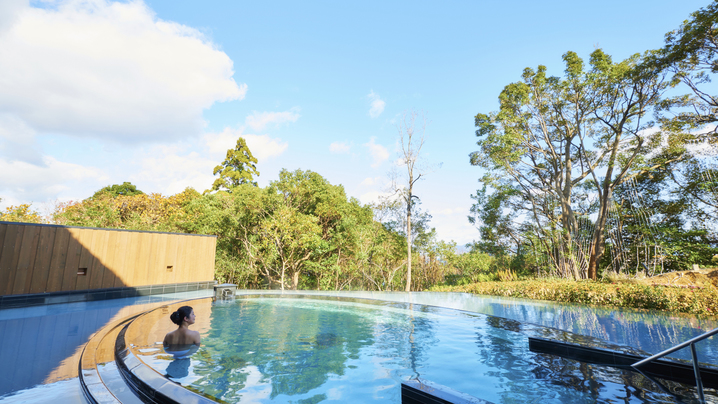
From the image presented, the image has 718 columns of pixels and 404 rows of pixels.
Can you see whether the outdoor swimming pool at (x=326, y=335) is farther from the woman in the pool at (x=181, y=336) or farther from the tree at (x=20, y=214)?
the tree at (x=20, y=214)

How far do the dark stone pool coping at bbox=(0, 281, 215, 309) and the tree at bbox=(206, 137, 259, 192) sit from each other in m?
13.5

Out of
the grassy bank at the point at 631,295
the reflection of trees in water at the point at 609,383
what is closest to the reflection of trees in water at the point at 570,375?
the reflection of trees in water at the point at 609,383

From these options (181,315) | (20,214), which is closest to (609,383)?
(181,315)

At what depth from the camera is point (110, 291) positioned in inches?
296

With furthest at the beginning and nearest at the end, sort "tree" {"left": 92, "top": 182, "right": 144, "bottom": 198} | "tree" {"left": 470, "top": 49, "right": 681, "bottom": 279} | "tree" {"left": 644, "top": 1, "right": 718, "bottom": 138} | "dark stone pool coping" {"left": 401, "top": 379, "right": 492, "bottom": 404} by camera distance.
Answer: "tree" {"left": 92, "top": 182, "right": 144, "bottom": 198} → "tree" {"left": 470, "top": 49, "right": 681, "bottom": 279} → "tree" {"left": 644, "top": 1, "right": 718, "bottom": 138} → "dark stone pool coping" {"left": 401, "top": 379, "right": 492, "bottom": 404}

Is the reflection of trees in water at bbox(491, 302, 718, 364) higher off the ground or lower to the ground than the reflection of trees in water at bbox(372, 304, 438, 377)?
higher

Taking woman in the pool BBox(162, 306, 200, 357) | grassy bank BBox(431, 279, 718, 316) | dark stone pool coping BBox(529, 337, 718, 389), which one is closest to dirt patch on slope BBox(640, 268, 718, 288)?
grassy bank BBox(431, 279, 718, 316)

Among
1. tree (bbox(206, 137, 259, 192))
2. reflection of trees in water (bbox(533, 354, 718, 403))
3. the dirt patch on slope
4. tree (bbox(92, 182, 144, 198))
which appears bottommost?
reflection of trees in water (bbox(533, 354, 718, 403))

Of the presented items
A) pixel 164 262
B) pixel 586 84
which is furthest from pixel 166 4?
pixel 586 84

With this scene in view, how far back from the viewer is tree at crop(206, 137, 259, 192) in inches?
867

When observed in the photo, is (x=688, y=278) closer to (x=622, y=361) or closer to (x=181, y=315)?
(x=622, y=361)

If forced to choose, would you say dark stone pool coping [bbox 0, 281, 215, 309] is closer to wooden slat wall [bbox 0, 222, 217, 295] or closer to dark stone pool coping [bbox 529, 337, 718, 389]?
wooden slat wall [bbox 0, 222, 217, 295]

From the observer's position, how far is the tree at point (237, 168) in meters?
22.0

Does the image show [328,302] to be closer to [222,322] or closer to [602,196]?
[222,322]
